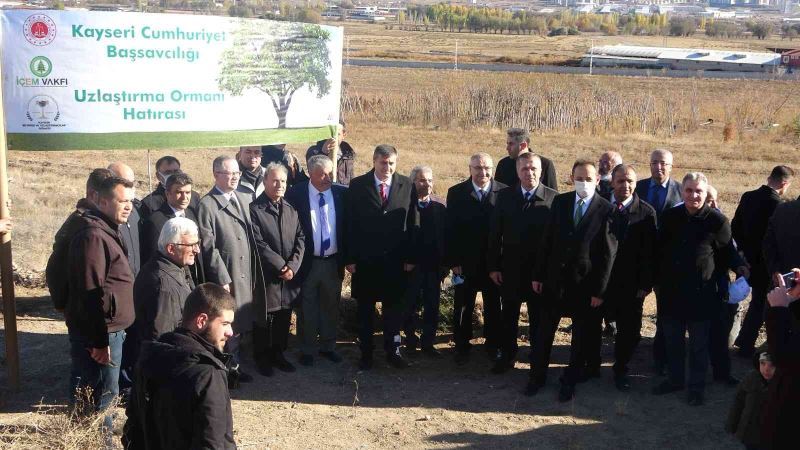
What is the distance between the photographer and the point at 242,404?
7.02 meters

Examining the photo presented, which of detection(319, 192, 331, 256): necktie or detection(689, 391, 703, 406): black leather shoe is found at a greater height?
detection(319, 192, 331, 256): necktie

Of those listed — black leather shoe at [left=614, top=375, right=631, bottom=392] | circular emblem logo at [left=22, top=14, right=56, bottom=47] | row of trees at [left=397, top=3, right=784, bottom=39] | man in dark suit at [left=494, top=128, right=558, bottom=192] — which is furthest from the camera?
row of trees at [left=397, top=3, right=784, bottom=39]

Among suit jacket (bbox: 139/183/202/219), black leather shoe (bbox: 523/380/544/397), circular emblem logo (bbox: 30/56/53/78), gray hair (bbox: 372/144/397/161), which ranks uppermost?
circular emblem logo (bbox: 30/56/53/78)

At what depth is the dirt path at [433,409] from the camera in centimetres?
647

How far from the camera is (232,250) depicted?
23.5 ft

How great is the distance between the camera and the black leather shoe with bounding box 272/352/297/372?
7.78 meters

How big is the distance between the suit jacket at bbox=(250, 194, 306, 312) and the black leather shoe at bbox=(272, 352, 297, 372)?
1.48ft

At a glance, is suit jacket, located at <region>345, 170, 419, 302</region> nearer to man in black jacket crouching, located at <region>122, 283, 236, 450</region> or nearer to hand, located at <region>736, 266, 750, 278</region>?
hand, located at <region>736, 266, 750, 278</region>

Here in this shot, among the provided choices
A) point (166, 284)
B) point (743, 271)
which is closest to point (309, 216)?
point (166, 284)

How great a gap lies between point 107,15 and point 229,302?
3940mm

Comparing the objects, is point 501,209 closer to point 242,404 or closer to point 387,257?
point 387,257

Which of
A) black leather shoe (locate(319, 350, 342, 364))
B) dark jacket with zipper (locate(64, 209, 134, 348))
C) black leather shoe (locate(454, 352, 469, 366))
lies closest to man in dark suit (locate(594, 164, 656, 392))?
black leather shoe (locate(454, 352, 469, 366))

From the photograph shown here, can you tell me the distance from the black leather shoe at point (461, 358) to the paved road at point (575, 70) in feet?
149

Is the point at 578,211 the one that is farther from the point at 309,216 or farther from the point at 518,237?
the point at 309,216
